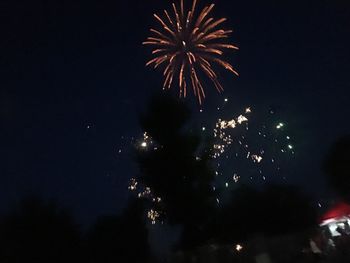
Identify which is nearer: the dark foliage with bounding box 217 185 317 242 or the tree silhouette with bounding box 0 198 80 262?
the tree silhouette with bounding box 0 198 80 262

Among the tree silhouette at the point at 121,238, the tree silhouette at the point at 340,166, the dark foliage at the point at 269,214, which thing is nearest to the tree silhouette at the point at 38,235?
the tree silhouette at the point at 121,238

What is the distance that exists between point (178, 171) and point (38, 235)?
869cm

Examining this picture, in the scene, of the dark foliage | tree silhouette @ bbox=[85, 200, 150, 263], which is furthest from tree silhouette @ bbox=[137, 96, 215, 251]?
the dark foliage

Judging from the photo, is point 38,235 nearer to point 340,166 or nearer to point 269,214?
point 269,214

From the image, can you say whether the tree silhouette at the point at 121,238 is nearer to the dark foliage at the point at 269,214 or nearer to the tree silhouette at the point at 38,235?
the tree silhouette at the point at 38,235

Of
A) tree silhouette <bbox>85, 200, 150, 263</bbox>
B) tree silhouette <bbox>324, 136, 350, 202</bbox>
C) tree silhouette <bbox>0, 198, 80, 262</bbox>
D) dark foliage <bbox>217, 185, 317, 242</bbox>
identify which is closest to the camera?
tree silhouette <bbox>0, 198, 80, 262</bbox>

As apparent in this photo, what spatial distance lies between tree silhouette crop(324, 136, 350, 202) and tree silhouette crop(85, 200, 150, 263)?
582 inches

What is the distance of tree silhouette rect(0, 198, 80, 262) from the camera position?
22739 mm

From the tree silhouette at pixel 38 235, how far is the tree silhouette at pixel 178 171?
6063mm

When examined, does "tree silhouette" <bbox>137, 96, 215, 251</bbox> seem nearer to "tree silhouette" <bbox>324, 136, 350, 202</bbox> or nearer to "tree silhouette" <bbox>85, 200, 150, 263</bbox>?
"tree silhouette" <bbox>85, 200, 150, 263</bbox>

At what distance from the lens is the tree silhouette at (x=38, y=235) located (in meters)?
22.7

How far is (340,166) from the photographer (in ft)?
107

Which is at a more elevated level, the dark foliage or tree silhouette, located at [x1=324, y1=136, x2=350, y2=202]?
tree silhouette, located at [x1=324, y1=136, x2=350, y2=202]

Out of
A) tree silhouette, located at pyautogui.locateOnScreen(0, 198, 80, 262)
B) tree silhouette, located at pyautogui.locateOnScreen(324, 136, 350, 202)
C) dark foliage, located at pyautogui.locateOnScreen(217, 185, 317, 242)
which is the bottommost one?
tree silhouette, located at pyautogui.locateOnScreen(0, 198, 80, 262)
